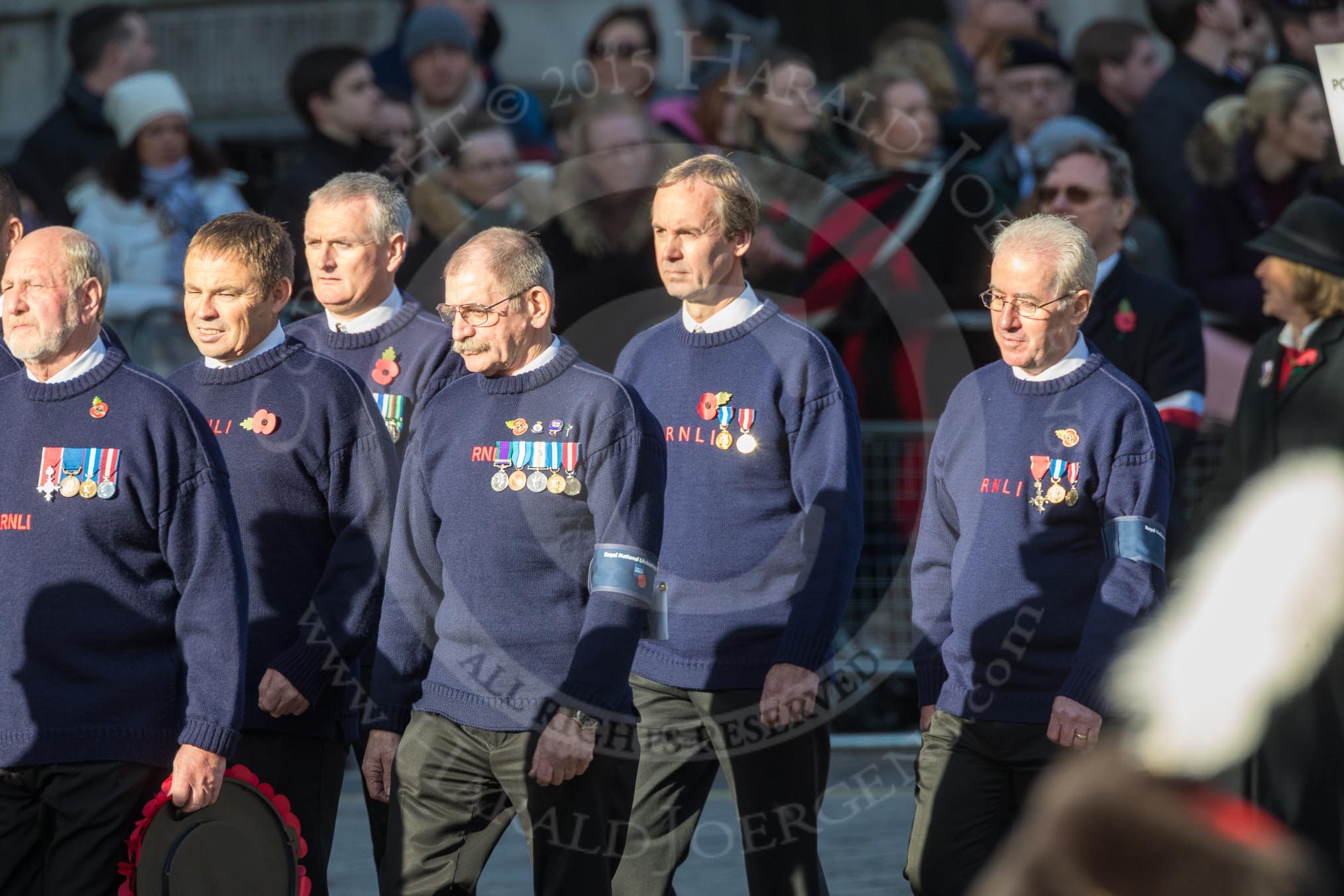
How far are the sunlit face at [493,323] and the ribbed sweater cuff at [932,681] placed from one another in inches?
55.2

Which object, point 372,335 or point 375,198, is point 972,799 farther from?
point 375,198

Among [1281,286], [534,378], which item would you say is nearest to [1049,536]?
[534,378]

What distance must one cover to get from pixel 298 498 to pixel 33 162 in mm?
5512

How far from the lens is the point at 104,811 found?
452cm

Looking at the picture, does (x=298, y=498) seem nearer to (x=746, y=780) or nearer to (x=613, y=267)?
(x=746, y=780)

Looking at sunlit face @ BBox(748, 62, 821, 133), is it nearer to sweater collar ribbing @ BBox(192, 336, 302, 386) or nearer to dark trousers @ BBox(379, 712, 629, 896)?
sweater collar ribbing @ BBox(192, 336, 302, 386)

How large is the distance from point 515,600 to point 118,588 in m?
0.93

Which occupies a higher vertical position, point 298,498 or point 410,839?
point 298,498

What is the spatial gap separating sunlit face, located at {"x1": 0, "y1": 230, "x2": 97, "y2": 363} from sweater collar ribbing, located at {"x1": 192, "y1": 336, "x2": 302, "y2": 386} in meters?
0.67

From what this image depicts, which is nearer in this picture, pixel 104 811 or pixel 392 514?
pixel 104 811

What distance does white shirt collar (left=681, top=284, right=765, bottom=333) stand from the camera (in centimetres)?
559

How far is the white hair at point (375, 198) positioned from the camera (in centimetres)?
595

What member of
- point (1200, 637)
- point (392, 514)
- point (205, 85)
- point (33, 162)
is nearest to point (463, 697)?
point (392, 514)

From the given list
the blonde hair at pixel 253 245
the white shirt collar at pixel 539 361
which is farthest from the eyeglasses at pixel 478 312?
the blonde hair at pixel 253 245
